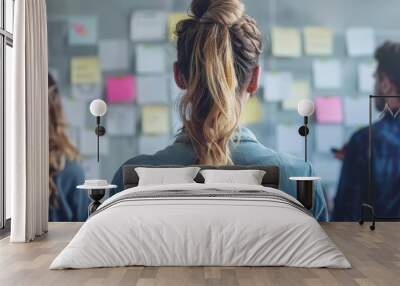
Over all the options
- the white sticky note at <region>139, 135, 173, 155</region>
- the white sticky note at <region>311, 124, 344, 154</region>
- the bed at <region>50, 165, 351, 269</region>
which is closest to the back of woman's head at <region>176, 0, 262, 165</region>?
the white sticky note at <region>139, 135, 173, 155</region>

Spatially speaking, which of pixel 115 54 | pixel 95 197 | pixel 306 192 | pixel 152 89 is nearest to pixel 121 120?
pixel 152 89

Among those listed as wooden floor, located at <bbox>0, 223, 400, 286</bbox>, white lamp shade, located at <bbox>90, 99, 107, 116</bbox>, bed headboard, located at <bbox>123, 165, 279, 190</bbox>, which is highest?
white lamp shade, located at <bbox>90, 99, 107, 116</bbox>

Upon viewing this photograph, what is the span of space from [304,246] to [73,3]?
481cm

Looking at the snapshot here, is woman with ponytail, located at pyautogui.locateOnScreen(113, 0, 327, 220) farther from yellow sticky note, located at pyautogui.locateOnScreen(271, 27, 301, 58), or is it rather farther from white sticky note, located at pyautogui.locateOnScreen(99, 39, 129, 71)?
white sticky note, located at pyautogui.locateOnScreen(99, 39, 129, 71)

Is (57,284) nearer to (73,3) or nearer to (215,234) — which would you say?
(215,234)

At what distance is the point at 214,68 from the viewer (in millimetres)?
7953

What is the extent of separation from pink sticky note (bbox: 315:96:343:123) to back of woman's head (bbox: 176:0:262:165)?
0.98 meters

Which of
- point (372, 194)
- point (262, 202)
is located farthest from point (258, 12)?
point (262, 202)

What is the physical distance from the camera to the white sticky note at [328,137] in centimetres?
806

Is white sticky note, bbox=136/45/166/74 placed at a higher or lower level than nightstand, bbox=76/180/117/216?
higher

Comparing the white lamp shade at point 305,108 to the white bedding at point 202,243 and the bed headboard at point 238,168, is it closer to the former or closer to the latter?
the bed headboard at point 238,168

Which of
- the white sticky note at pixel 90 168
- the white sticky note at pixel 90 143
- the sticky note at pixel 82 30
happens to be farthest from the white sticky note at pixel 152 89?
the white sticky note at pixel 90 168

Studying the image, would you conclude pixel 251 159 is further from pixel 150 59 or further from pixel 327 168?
pixel 150 59

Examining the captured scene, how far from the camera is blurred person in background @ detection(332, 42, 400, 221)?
318 inches
